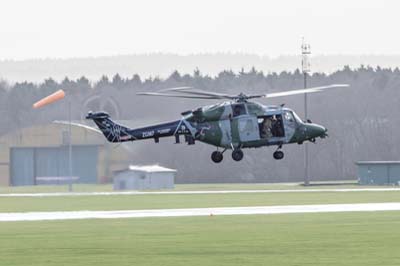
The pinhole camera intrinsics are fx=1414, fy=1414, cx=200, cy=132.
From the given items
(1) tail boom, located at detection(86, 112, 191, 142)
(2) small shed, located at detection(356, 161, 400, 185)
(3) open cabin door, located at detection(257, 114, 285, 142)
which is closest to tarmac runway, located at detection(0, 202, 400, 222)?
(1) tail boom, located at detection(86, 112, 191, 142)

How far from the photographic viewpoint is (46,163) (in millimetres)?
163500

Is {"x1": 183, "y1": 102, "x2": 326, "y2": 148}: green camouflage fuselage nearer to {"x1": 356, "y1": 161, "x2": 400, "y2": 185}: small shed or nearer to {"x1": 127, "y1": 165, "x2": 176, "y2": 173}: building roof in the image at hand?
{"x1": 127, "y1": 165, "x2": 176, "y2": 173}: building roof

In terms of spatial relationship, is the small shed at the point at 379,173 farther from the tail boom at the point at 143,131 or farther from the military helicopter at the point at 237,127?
the tail boom at the point at 143,131

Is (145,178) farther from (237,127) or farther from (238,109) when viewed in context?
(237,127)

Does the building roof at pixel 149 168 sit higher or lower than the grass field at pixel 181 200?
higher

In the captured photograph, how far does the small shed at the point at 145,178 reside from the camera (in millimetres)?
145125

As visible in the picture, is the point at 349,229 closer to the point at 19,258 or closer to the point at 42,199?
the point at 19,258

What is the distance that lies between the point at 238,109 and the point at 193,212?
15.6 m

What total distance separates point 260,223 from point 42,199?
46687 millimetres

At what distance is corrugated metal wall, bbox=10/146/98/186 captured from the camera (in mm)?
154500

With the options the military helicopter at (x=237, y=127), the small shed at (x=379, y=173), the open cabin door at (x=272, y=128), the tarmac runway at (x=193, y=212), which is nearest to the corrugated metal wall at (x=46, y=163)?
the small shed at (x=379, y=173)

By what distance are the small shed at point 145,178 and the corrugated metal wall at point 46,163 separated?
571 cm

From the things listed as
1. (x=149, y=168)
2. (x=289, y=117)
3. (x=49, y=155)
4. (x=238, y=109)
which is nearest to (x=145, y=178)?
(x=149, y=168)

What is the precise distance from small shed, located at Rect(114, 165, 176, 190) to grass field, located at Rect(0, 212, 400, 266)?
6171 centimetres
